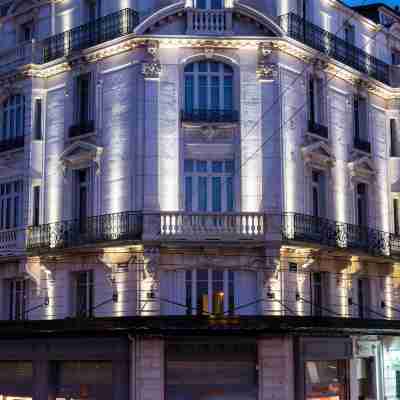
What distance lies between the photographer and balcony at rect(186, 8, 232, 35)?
26031 millimetres

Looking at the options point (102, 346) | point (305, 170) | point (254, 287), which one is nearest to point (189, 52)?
point (305, 170)

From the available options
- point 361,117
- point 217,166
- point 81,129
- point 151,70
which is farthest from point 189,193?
point 361,117

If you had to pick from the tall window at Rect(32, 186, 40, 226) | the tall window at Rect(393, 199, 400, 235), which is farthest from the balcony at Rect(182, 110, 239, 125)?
the tall window at Rect(393, 199, 400, 235)

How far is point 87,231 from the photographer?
85.5 ft

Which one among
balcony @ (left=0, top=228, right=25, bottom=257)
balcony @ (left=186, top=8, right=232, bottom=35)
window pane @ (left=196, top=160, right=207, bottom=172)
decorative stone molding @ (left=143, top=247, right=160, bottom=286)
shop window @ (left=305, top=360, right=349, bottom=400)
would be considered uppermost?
balcony @ (left=186, top=8, right=232, bottom=35)

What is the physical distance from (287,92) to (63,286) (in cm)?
923

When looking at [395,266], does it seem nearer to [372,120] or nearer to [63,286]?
[372,120]

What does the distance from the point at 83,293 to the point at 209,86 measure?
753 centimetres

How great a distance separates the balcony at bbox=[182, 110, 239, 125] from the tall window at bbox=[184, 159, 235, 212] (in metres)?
1.18

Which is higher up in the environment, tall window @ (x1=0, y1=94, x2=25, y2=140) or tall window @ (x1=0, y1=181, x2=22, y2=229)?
tall window @ (x1=0, y1=94, x2=25, y2=140)

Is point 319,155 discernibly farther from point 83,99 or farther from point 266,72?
point 83,99

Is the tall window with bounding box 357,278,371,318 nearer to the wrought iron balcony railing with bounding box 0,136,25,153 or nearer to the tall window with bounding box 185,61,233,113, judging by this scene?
the tall window with bounding box 185,61,233,113

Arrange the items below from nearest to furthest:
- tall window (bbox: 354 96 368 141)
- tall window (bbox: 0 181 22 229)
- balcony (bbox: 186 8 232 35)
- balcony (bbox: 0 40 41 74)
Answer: balcony (bbox: 186 8 232 35) → tall window (bbox: 0 181 22 229) → balcony (bbox: 0 40 41 74) → tall window (bbox: 354 96 368 141)

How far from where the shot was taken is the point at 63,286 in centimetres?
2666
